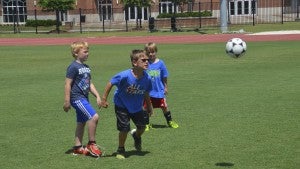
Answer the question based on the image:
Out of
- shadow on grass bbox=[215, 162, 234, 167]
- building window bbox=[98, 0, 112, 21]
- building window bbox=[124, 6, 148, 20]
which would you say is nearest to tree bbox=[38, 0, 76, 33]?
building window bbox=[124, 6, 148, 20]

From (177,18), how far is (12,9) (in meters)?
26.7

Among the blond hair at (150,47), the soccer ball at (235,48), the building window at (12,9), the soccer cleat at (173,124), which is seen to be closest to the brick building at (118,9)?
the building window at (12,9)

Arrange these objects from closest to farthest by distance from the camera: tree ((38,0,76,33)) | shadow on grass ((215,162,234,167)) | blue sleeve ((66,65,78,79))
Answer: shadow on grass ((215,162,234,167)) < blue sleeve ((66,65,78,79)) < tree ((38,0,76,33))

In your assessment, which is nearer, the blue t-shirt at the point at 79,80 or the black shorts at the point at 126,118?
the black shorts at the point at 126,118

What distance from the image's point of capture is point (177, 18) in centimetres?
5562

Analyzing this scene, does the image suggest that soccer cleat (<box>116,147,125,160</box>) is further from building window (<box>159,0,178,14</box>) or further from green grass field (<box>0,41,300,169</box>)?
building window (<box>159,0,178,14</box>)

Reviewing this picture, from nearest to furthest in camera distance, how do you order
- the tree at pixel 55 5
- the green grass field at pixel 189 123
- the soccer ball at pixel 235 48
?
the green grass field at pixel 189 123 < the soccer ball at pixel 235 48 < the tree at pixel 55 5

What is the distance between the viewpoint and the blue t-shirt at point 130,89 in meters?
7.46

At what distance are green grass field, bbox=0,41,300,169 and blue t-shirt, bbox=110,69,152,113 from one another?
0.71 meters

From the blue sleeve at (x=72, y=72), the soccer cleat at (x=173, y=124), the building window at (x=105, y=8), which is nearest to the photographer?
the blue sleeve at (x=72, y=72)

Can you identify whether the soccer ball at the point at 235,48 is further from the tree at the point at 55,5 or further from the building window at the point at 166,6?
the building window at the point at 166,6

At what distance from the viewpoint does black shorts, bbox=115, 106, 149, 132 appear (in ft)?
24.7

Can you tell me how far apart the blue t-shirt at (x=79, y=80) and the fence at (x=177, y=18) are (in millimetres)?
46111

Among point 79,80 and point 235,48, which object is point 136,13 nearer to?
point 235,48
